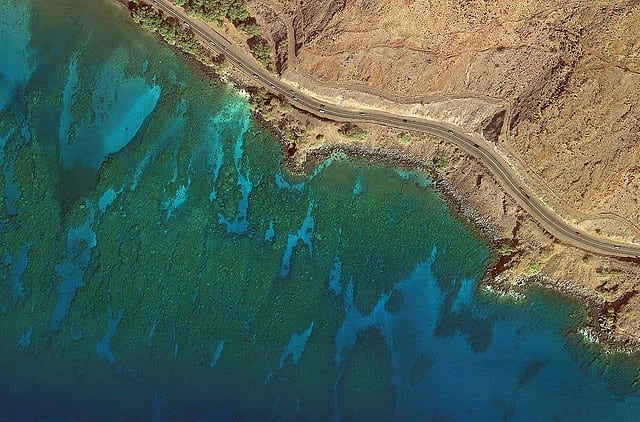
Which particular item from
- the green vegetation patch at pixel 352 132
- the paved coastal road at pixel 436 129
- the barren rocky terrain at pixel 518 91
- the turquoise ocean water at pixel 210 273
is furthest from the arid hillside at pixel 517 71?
the turquoise ocean water at pixel 210 273

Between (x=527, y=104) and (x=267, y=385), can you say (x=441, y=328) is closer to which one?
(x=267, y=385)

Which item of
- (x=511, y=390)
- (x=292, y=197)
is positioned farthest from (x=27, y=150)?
(x=511, y=390)

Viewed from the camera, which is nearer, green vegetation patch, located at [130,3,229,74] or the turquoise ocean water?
green vegetation patch, located at [130,3,229,74]

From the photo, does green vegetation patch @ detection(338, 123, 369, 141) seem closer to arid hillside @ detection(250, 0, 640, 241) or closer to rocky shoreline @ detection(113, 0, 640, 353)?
rocky shoreline @ detection(113, 0, 640, 353)

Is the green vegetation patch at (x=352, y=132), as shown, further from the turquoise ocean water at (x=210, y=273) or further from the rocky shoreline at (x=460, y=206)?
the turquoise ocean water at (x=210, y=273)

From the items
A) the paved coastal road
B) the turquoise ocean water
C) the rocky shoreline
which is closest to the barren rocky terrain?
the rocky shoreline
